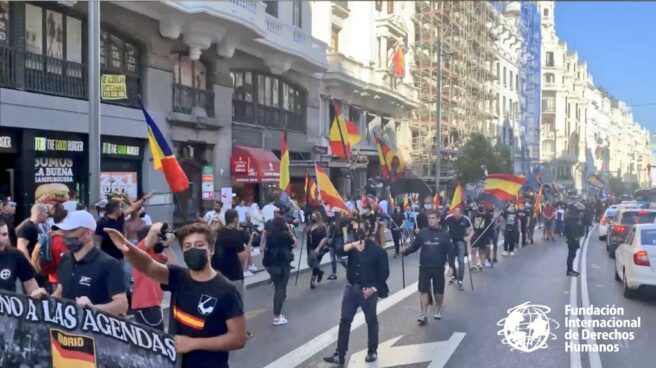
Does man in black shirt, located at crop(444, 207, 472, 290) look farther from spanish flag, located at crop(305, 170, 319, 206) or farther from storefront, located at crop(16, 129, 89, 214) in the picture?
storefront, located at crop(16, 129, 89, 214)

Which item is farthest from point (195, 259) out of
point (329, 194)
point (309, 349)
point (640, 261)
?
point (640, 261)

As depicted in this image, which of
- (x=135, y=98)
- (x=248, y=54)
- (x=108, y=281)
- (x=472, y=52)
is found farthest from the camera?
(x=248, y=54)

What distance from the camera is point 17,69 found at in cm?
1467

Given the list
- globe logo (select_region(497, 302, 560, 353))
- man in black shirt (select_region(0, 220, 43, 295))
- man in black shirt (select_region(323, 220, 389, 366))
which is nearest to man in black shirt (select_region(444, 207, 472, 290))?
globe logo (select_region(497, 302, 560, 353))

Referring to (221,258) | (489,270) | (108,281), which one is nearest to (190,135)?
(489,270)

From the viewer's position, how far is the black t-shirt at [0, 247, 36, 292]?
541 centimetres

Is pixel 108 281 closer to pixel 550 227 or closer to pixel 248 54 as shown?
pixel 248 54

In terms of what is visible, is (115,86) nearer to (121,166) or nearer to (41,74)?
(41,74)

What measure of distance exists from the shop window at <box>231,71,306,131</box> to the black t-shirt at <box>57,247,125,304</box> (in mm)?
17474

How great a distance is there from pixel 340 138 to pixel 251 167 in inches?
390

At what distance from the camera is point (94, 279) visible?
188 inches

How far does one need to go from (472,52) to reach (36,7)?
990 cm

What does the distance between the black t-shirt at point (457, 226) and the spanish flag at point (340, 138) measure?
7.71ft

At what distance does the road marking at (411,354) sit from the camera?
721 centimetres
